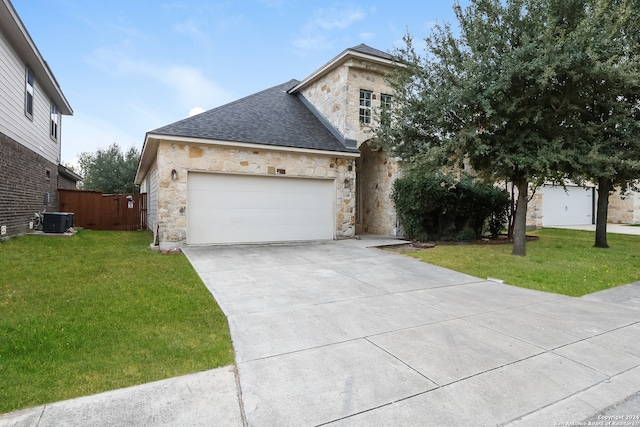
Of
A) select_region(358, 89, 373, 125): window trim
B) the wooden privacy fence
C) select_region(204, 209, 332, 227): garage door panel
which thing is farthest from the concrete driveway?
the wooden privacy fence

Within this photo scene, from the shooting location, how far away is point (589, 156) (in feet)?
23.9

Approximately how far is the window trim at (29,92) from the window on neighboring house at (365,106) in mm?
10748

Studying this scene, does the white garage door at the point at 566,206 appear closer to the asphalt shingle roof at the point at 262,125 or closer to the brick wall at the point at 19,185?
the asphalt shingle roof at the point at 262,125

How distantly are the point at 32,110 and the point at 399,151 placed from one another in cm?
1221

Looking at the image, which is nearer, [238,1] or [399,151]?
[399,151]

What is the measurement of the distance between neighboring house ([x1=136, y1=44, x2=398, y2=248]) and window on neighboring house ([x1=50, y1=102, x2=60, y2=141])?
5.31 meters

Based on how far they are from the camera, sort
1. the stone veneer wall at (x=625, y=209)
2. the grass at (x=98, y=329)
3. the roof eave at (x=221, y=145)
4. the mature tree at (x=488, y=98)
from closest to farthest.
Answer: the grass at (x=98, y=329)
the mature tree at (x=488, y=98)
the roof eave at (x=221, y=145)
the stone veneer wall at (x=625, y=209)

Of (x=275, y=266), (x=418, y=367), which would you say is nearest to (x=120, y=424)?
(x=418, y=367)

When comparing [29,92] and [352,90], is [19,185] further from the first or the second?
[352,90]

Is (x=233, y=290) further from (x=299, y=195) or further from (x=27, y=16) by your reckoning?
(x=27, y=16)

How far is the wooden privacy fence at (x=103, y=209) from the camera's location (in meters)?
15.5

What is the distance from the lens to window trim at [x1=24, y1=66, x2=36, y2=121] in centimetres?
1091

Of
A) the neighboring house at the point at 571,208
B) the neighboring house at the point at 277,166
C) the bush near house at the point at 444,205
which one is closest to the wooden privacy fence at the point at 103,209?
the neighboring house at the point at 277,166

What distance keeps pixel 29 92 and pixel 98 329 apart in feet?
38.9
